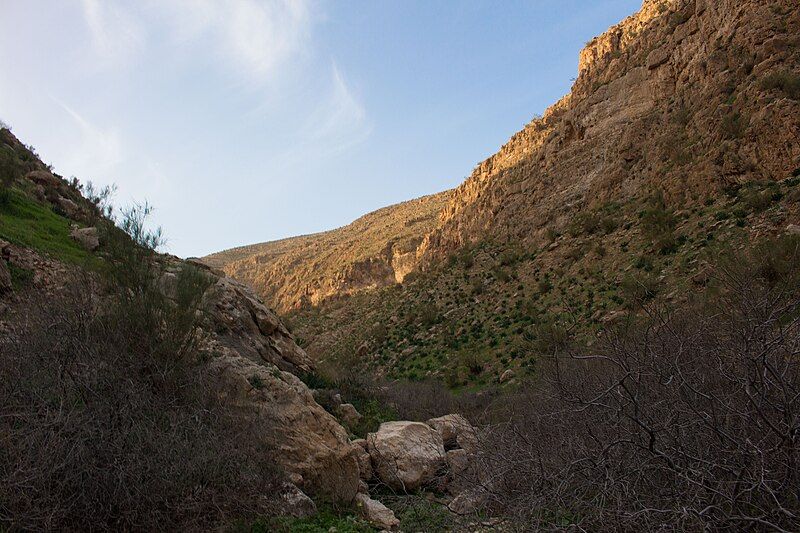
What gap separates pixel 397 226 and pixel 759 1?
36.6 metres

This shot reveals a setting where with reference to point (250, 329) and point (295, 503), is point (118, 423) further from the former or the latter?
point (250, 329)

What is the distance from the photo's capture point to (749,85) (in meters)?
14.5

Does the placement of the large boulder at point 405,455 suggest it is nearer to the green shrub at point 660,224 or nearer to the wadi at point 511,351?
the wadi at point 511,351

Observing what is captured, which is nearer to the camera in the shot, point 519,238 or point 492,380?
point 492,380

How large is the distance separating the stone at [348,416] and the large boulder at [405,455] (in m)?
1.05

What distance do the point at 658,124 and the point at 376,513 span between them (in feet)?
64.6

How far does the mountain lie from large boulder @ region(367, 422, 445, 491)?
456 centimetres

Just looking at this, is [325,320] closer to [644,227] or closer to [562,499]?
[644,227]

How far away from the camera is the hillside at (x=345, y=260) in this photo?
4178 cm

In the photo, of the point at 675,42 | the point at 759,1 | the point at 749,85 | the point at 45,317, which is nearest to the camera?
the point at 45,317

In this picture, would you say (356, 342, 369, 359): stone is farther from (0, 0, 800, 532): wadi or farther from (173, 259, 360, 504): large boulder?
(173, 259, 360, 504): large boulder

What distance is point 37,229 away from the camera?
35.7 ft

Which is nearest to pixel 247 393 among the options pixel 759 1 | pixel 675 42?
pixel 759 1

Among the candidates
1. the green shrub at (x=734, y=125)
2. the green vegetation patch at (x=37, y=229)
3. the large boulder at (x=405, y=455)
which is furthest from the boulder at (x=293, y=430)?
the green shrub at (x=734, y=125)
